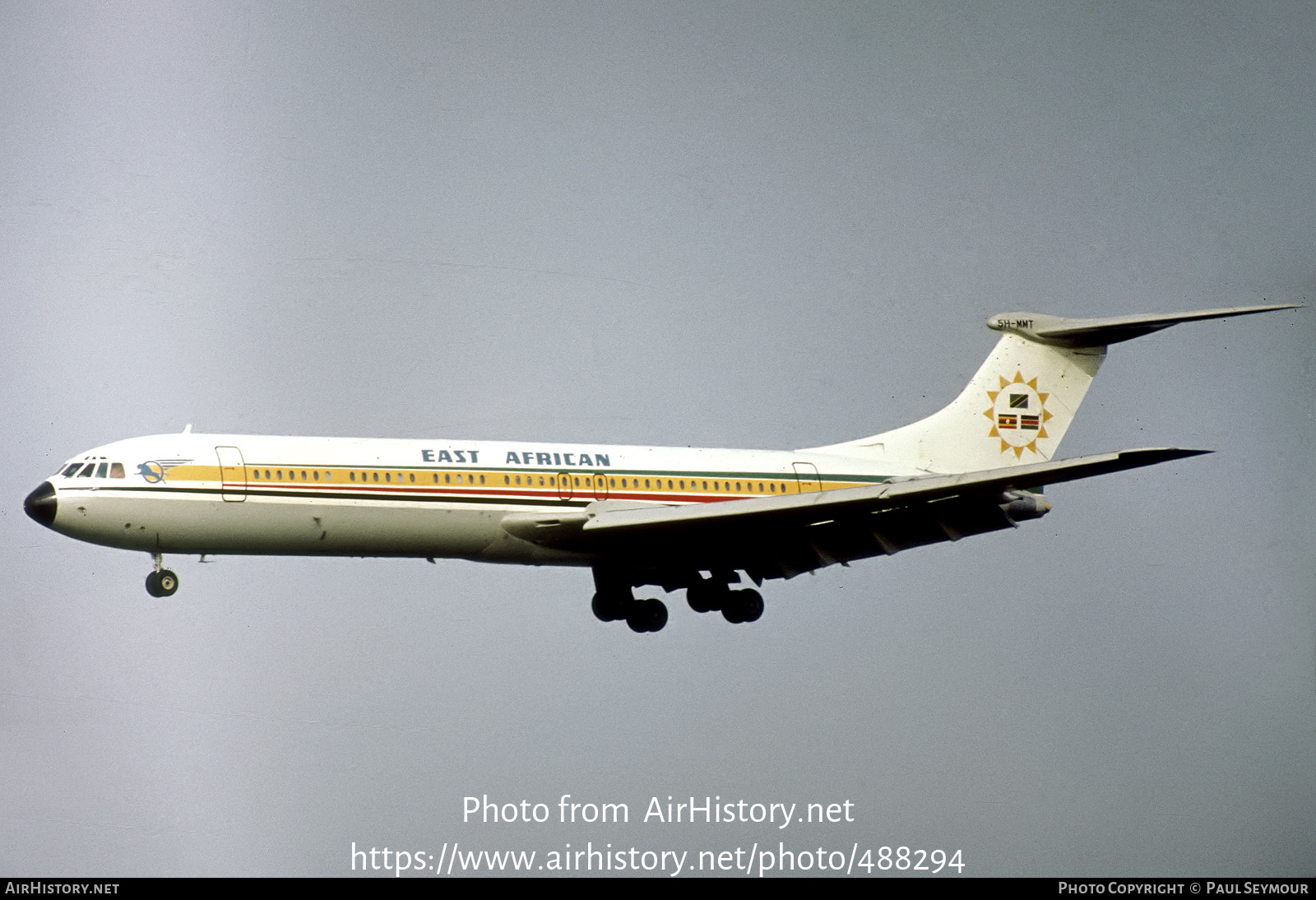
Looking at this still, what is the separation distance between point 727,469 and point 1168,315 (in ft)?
35.5

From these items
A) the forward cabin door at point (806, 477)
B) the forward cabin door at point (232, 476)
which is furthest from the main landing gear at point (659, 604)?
the forward cabin door at point (232, 476)

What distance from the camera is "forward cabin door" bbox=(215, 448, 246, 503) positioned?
3975 centimetres

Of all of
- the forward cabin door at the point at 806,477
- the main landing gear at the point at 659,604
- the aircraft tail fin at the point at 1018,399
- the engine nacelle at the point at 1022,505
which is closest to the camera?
the engine nacelle at the point at 1022,505

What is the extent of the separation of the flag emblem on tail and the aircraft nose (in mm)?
22575

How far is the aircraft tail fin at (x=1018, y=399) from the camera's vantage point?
47.9 meters

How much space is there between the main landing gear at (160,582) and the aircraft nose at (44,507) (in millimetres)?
2336

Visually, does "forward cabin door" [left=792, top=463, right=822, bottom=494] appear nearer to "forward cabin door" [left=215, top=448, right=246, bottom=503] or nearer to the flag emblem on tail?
the flag emblem on tail

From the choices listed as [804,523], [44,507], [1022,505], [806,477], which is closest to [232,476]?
[44,507]

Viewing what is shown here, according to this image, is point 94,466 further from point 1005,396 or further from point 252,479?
point 1005,396

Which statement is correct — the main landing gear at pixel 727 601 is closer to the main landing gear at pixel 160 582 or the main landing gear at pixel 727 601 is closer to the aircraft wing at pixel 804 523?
the aircraft wing at pixel 804 523

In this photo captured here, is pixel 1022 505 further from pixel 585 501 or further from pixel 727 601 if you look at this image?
pixel 585 501

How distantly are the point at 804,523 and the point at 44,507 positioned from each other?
16.2m
